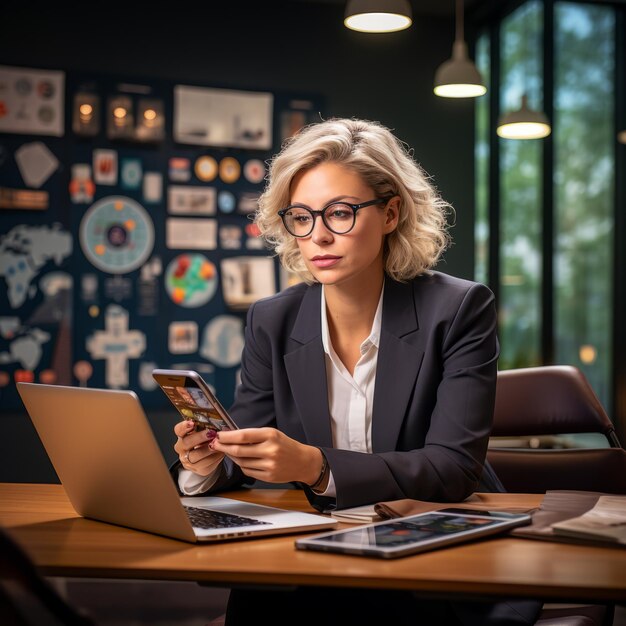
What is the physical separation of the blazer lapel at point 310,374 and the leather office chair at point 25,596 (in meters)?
1.05

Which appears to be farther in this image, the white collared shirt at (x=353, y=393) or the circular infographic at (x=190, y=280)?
the circular infographic at (x=190, y=280)

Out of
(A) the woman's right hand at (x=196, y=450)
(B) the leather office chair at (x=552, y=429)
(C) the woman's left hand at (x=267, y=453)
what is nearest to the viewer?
(C) the woman's left hand at (x=267, y=453)

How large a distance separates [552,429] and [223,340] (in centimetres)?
310

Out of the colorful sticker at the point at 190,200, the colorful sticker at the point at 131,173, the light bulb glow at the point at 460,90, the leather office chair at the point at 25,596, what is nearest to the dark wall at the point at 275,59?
the colorful sticker at the point at 131,173

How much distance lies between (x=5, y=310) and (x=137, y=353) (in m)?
0.76

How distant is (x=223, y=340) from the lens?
5.27 m

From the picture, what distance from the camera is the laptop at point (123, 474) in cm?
136

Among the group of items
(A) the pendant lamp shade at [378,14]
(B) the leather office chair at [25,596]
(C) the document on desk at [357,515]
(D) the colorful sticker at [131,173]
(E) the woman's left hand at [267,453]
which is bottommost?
(C) the document on desk at [357,515]

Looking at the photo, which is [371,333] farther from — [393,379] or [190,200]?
[190,200]

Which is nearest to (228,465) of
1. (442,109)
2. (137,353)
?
(137,353)

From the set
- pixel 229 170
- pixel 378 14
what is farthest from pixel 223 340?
pixel 378 14

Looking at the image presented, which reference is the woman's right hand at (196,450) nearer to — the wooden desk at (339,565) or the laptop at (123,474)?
the laptop at (123,474)

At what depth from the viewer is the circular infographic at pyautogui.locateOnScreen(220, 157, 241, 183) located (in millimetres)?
5250

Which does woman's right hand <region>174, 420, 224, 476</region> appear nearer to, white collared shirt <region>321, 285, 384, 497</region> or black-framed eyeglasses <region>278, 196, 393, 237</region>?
white collared shirt <region>321, 285, 384, 497</region>
